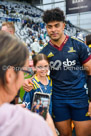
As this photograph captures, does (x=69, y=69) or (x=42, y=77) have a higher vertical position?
(x=69, y=69)

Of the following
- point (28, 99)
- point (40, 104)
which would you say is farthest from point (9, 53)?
point (28, 99)

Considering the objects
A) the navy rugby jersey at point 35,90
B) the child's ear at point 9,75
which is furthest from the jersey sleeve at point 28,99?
the child's ear at point 9,75

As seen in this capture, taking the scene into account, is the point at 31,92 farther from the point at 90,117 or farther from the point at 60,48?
the point at 90,117

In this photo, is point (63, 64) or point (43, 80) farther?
point (43, 80)

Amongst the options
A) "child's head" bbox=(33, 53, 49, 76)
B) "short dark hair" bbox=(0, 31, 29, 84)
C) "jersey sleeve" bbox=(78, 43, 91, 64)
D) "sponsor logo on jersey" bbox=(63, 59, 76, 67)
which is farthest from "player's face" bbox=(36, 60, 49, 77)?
"short dark hair" bbox=(0, 31, 29, 84)

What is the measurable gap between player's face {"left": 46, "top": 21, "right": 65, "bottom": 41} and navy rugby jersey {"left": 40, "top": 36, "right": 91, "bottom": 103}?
91mm

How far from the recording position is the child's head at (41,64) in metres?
1.63

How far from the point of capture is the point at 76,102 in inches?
63.0

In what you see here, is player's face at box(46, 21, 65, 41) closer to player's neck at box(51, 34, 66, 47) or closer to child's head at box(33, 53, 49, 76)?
player's neck at box(51, 34, 66, 47)

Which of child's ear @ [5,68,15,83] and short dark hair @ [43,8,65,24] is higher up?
short dark hair @ [43,8,65,24]

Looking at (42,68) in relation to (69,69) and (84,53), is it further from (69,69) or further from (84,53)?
(84,53)

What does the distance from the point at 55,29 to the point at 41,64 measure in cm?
42

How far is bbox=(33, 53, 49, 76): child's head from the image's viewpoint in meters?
1.63

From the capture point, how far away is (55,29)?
159cm
